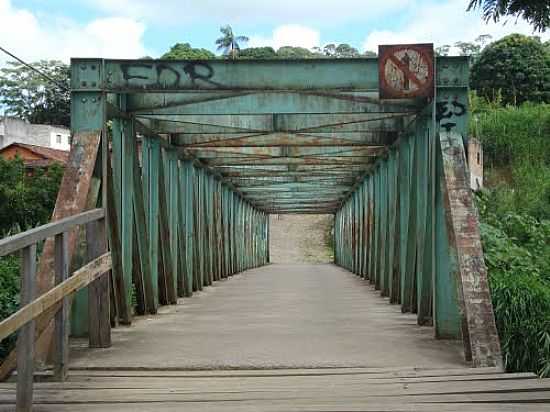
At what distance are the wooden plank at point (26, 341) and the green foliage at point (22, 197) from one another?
18327 mm

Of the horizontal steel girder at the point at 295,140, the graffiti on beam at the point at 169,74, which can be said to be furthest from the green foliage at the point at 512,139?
the graffiti on beam at the point at 169,74

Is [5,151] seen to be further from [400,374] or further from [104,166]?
[400,374]

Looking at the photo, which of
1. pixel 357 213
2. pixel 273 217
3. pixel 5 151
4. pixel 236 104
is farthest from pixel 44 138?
pixel 236 104

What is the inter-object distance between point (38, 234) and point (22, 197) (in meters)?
19.5

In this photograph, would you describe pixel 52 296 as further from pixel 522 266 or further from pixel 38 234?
pixel 522 266

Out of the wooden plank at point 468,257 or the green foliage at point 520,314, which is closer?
the wooden plank at point 468,257

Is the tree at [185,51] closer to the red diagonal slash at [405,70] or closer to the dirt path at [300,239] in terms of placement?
the dirt path at [300,239]

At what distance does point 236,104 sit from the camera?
9289 millimetres

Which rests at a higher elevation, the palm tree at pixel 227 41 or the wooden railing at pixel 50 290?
the palm tree at pixel 227 41

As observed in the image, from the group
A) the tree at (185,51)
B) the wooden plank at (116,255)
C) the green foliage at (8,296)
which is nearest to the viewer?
the green foliage at (8,296)

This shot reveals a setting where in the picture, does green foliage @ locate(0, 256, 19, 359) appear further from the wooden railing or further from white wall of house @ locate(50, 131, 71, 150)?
white wall of house @ locate(50, 131, 71, 150)

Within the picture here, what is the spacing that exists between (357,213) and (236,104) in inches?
514

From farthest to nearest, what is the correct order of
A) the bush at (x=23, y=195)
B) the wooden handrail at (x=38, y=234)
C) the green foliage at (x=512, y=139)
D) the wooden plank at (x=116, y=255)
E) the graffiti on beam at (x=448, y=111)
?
the green foliage at (x=512, y=139) < the bush at (x=23, y=195) < the wooden plank at (x=116, y=255) < the graffiti on beam at (x=448, y=111) < the wooden handrail at (x=38, y=234)

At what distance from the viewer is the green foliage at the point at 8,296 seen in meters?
6.69
